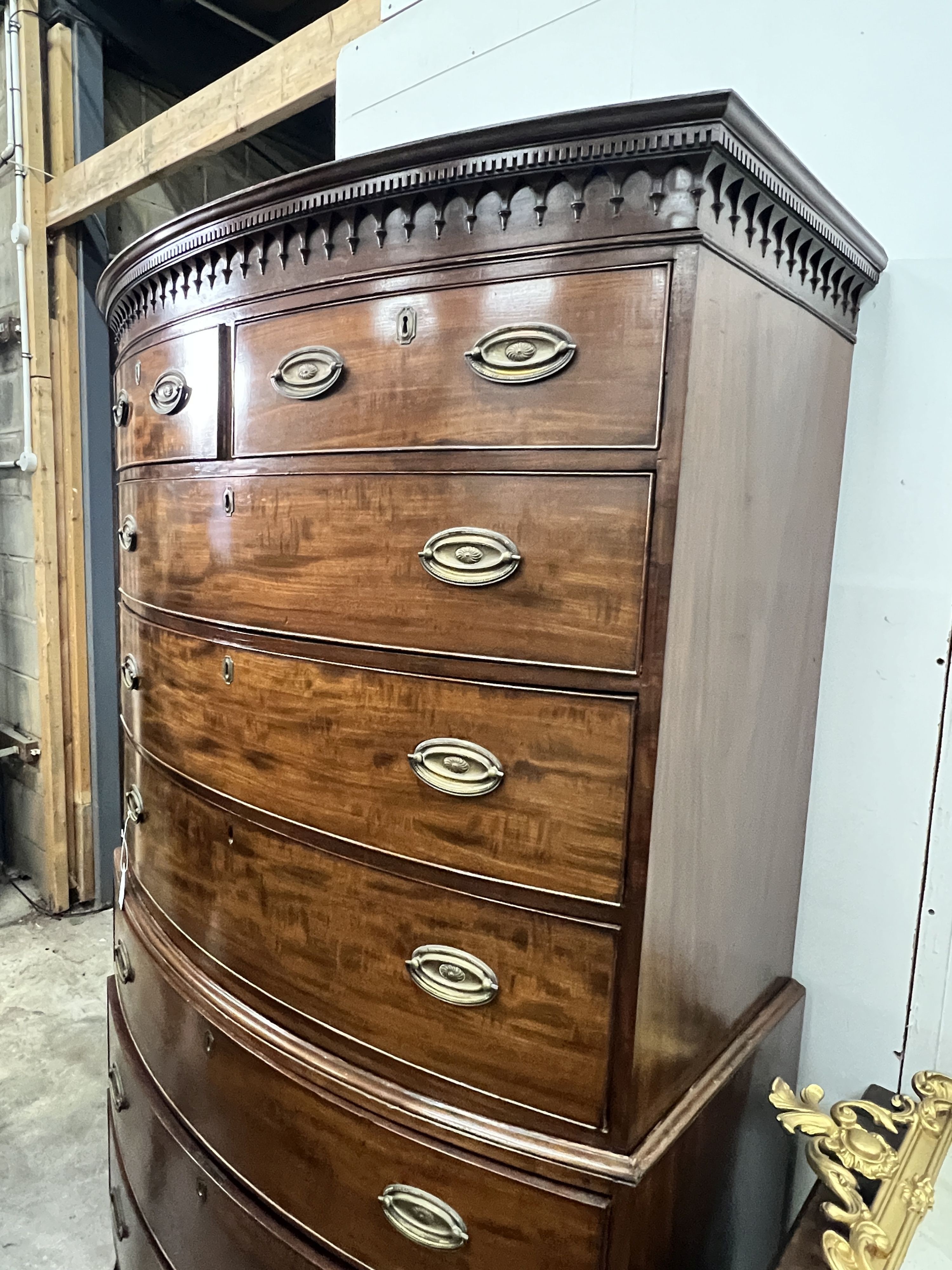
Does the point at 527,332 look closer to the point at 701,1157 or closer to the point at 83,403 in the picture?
the point at 701,1157

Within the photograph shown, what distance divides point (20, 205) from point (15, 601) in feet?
4.22

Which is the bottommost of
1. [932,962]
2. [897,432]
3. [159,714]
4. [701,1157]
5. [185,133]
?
[701,1157]

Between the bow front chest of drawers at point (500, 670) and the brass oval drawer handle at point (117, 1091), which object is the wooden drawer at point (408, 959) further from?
the brass oval drawer handle at point (117, 1091)

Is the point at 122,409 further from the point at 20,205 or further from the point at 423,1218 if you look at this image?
the point at 20,205

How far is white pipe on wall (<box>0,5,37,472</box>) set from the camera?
238cm

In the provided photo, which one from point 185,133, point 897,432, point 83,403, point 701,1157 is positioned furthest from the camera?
point 83,403

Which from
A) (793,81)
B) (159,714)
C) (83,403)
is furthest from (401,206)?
(83,403)

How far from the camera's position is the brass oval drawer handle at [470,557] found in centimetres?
77

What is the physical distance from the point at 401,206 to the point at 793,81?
25.8 inches

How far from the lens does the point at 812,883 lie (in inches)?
45.1

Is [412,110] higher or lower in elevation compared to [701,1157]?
higher

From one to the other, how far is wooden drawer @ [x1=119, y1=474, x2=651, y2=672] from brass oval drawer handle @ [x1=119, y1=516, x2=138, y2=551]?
0.19 meters

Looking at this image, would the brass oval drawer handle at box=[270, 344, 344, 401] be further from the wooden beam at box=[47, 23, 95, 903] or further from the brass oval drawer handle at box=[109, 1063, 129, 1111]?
the wooden beam at box=[47, 23, 95, 903]

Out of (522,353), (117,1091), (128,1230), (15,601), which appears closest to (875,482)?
(522,353)
